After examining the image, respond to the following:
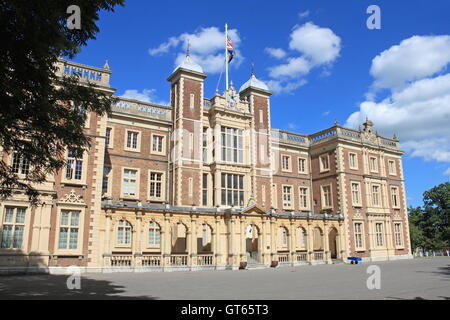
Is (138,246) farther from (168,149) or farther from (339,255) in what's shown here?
(339,255)

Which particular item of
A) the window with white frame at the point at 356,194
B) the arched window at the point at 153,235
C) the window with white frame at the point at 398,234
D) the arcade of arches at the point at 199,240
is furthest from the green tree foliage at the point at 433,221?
the arched window at the point at 153,235

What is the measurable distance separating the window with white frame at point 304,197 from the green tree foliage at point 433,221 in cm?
2439

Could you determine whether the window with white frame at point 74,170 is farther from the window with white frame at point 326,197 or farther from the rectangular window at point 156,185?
the window with white frame at point 326,197

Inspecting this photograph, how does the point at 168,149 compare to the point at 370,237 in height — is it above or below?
above

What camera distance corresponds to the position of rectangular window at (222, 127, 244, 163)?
33372mm

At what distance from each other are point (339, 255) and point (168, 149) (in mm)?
19148

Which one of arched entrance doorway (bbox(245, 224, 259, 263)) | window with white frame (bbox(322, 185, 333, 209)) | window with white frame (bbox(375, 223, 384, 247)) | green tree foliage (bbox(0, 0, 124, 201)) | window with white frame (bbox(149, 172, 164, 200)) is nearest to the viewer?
green tree foliage (bbox(0, 0, 124, 201))

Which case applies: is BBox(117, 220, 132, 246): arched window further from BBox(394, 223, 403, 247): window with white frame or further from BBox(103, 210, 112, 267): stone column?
BBox(394, 223, 403, 247): window with white frame

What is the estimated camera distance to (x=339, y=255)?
35.8 metres

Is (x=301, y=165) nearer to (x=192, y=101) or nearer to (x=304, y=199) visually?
(x=304, y=199)

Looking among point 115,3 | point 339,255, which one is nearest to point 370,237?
point 339,255

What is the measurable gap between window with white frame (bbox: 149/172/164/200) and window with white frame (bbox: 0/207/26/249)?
10680 millimetres

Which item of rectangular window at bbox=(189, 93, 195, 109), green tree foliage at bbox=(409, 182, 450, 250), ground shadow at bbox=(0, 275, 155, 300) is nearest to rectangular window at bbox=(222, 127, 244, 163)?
rectangular window at bbox=(189, 93, 195, 109)

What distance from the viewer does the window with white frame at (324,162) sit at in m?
39.4
